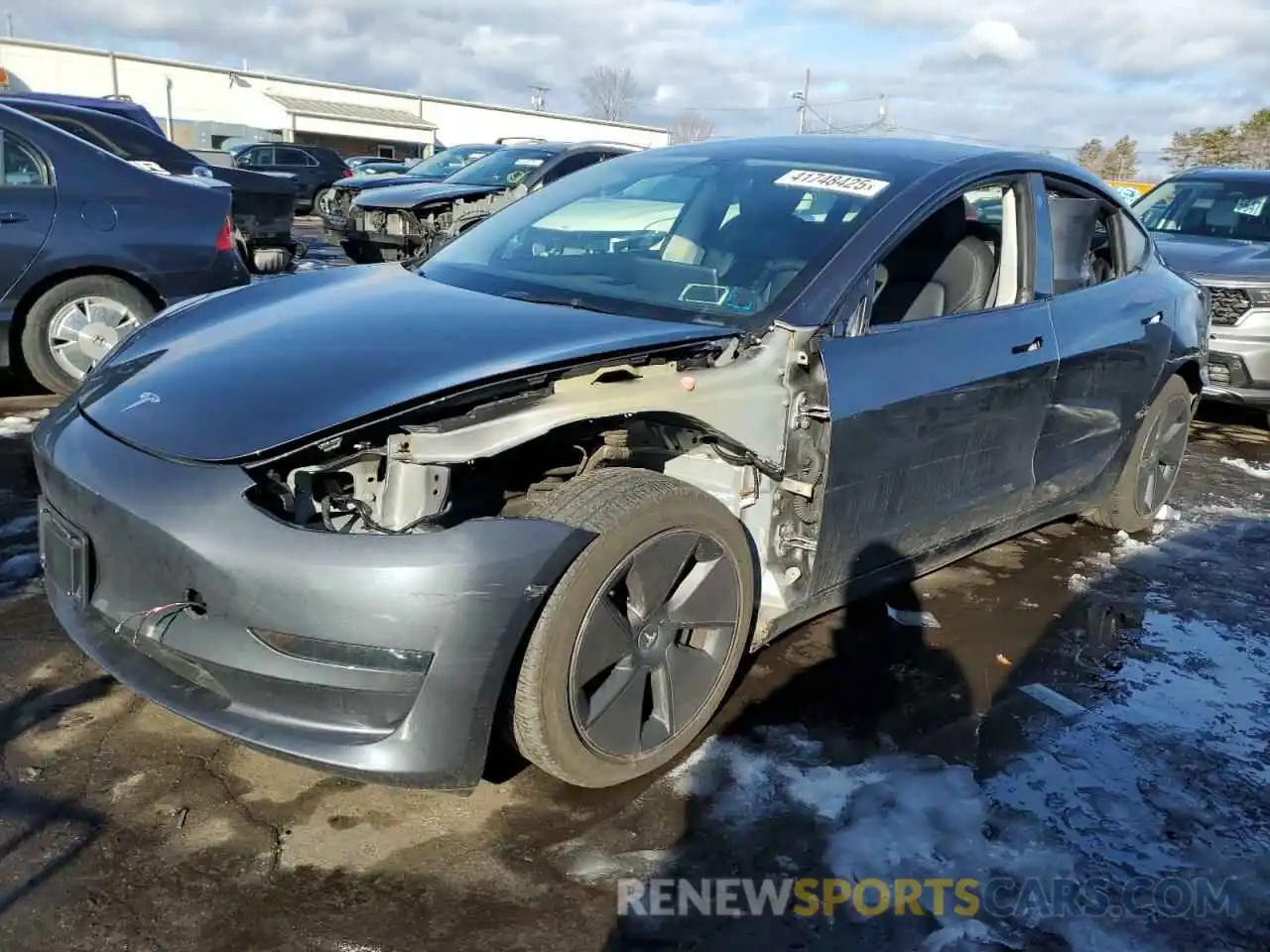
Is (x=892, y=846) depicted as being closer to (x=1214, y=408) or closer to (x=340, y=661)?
(x=340, y=661)

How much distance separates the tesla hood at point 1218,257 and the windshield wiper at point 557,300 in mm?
5015

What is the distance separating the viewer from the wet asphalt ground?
212 cm

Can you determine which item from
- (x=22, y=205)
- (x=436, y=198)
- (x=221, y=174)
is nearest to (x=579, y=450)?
(x=22, y=205)

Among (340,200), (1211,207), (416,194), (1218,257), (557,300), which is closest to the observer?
(557,300)

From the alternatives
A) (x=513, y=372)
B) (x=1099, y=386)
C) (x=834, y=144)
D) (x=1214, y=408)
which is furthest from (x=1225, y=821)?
(x=1214, y=408)

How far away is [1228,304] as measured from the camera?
6625 millimetres

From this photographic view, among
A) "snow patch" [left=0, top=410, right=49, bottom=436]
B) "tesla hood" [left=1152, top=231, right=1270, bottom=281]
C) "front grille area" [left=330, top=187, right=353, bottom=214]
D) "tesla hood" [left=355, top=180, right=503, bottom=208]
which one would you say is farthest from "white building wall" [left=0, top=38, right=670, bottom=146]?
"snow patch" [left=0, top=410, right=49, bottom=436]

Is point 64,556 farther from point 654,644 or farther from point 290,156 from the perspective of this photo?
point 290,156

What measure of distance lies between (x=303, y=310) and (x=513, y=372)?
0.89m

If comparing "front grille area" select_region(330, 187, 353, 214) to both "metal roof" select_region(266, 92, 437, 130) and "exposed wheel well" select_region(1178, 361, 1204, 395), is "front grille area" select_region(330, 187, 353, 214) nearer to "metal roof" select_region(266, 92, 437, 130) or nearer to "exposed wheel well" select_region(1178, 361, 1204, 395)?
"exposed wheel well" select_region(1178, 361, 1204, 395)

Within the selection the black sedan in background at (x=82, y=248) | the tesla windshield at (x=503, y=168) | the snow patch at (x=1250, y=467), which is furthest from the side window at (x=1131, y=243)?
the tesla windshield at (x=503, y=168)

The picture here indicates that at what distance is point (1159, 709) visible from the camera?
3240mm

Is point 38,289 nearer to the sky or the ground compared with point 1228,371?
nearer to the sky

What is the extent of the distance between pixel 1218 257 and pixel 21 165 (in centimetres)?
733
